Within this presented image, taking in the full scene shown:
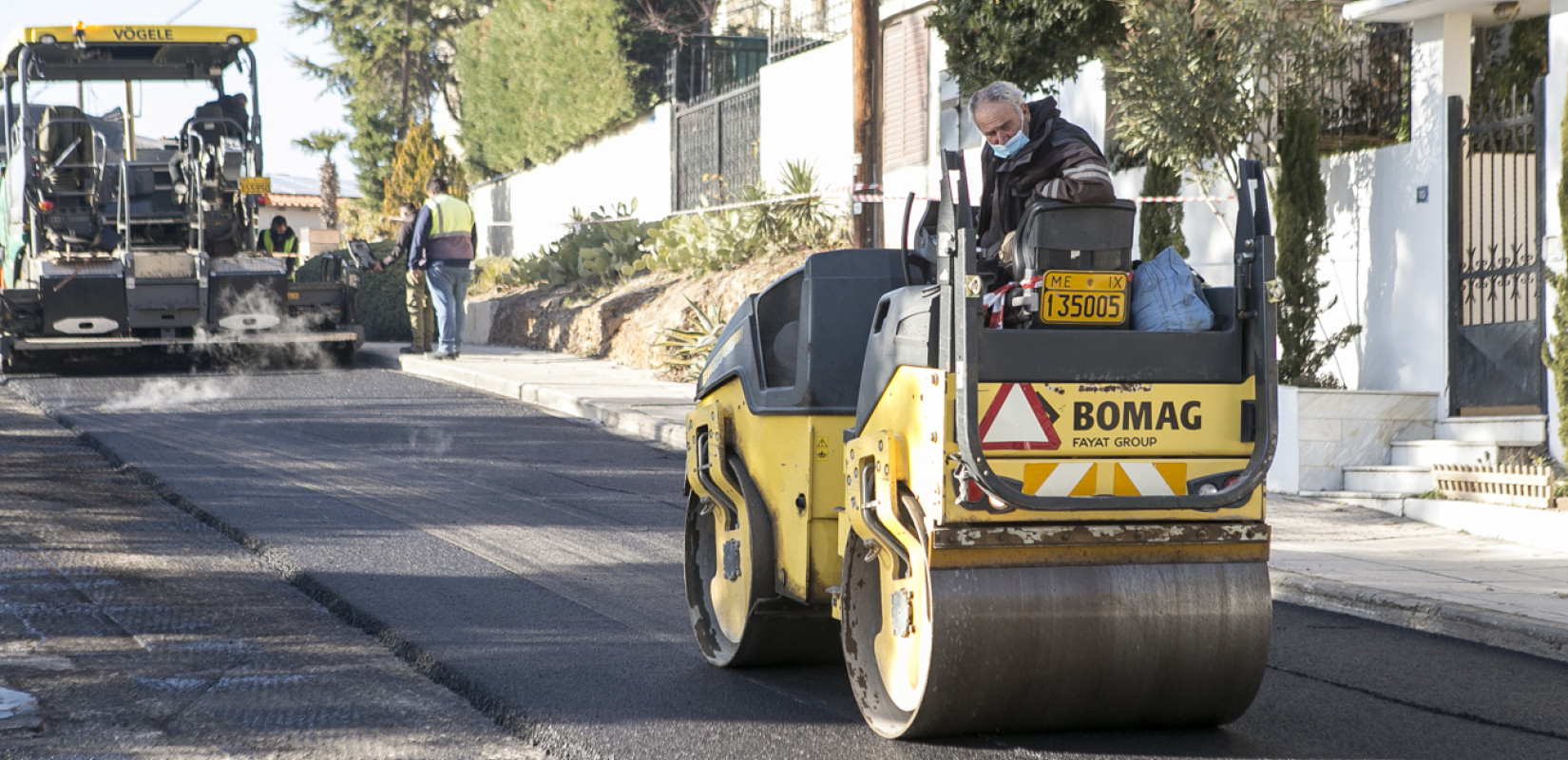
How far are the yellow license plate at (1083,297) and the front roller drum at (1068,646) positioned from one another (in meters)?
0.72

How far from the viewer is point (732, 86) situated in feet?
89.7

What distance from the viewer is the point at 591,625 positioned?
650 centimetres

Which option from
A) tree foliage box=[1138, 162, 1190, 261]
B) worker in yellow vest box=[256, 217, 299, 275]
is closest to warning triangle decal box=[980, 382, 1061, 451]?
tree foliage box=[1138, 162, 1190, 261]

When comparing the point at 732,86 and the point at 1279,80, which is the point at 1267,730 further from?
the point at 732,86

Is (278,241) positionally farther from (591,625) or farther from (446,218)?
(591,625)

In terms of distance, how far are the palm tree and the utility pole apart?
3033 cm

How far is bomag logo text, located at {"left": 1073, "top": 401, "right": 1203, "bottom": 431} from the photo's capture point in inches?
181

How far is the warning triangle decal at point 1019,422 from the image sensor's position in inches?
178

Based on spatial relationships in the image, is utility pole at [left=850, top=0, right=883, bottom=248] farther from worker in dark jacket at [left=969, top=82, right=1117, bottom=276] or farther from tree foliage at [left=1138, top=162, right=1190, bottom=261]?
worker in dark jacket at [left=969, top=82, right=1117, bottom=276]

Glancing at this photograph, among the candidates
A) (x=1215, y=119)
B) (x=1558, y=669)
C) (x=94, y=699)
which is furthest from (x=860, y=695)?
(x=1215, y=119)

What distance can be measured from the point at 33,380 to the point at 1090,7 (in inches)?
434

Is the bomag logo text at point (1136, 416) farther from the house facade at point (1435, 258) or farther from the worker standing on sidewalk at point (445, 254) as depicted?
the worker standing on sidewalk at point (445, 254)

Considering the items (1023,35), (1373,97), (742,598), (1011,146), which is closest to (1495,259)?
(1373,97)

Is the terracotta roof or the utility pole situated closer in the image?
the utility pole
